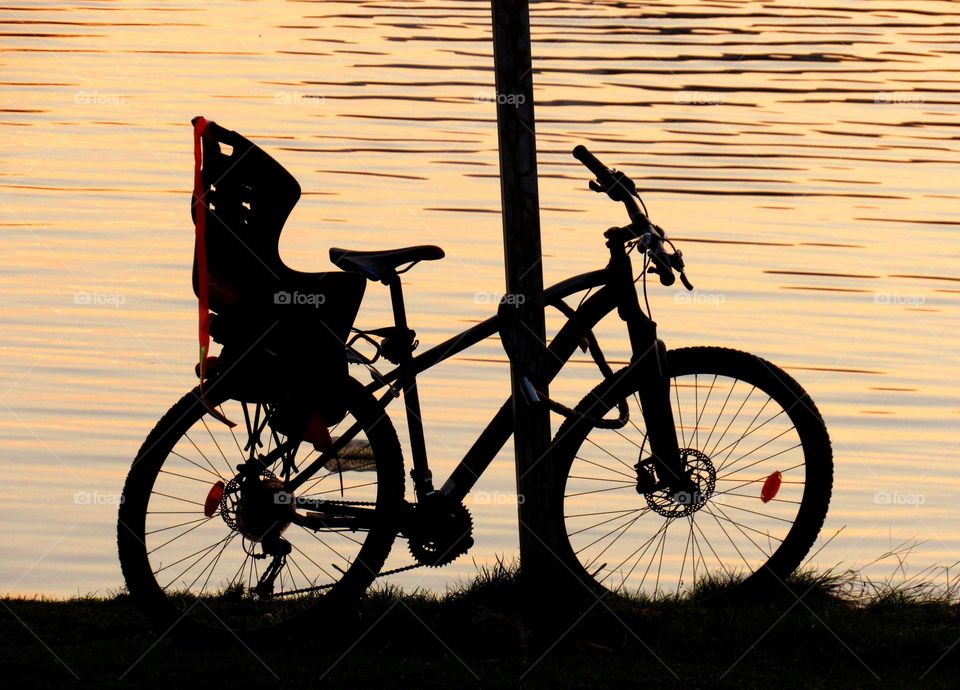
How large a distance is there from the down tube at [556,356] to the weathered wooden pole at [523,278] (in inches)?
2.1

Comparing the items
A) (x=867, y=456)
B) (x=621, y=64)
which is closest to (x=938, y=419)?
(x=867, y=456)

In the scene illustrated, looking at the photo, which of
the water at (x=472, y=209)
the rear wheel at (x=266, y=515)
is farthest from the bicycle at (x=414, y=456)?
the water at (x=472, y=209)

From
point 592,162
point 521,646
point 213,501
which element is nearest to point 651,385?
point 592,162

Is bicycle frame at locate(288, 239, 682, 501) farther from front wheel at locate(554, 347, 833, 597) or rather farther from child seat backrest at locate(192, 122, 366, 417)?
child seat backrest at locate(192, 122, 366, 417)

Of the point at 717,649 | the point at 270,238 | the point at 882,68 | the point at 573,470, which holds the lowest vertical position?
the point at 717,649

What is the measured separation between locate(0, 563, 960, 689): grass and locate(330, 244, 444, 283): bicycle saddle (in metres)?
1.13

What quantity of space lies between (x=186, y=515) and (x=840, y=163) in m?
8.76

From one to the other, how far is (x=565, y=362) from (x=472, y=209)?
6.69 meters

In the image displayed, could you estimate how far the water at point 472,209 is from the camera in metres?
7.94

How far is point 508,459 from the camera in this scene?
802cm

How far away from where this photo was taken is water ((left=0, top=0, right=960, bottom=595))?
7938 mm

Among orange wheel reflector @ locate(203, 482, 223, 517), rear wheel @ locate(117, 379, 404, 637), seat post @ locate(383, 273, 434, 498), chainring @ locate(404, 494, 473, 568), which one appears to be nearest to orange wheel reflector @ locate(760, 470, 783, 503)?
chainring @ locate(404, 494, 473, 568)

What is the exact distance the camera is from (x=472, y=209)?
1230cm

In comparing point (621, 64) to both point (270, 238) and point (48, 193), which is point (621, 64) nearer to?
point (48, 193)
